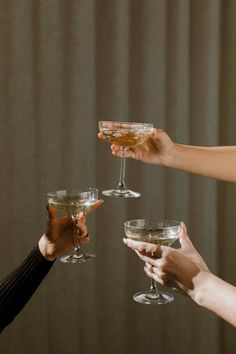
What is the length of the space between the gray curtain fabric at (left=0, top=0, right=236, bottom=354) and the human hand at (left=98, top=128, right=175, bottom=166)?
3.61ft

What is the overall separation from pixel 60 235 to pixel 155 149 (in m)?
0.48

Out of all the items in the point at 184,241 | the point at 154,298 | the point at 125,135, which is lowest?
the point at 154,298

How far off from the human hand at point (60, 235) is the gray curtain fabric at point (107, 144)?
124 cm

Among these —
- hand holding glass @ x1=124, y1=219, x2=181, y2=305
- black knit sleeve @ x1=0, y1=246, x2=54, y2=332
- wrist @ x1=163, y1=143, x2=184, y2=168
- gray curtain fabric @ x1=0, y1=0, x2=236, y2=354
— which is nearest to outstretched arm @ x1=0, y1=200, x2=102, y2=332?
black knit sleeve @ x1=0, y1=246, x2=54, y2=332

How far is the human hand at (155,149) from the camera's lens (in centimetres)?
184

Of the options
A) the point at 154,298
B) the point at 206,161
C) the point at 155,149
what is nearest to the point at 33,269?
the point at 154,298

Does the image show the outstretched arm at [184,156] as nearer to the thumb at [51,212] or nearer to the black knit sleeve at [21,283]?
the thumb at [51,212]

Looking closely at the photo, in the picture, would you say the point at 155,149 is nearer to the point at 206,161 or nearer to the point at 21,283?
the point at 206,161

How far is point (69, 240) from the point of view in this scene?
1.68 m

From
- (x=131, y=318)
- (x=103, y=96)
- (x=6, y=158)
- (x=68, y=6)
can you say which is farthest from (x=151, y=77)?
(x=131, y=318)

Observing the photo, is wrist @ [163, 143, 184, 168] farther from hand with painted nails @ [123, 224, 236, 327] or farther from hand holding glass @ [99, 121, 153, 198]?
hand with painted nails @ [123, 224, 236, 327]

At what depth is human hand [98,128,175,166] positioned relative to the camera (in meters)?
1.84

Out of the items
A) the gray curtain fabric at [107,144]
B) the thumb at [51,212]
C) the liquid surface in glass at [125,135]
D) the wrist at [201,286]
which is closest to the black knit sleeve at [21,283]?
the thumb at [51,212]

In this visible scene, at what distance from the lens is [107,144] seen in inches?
118
